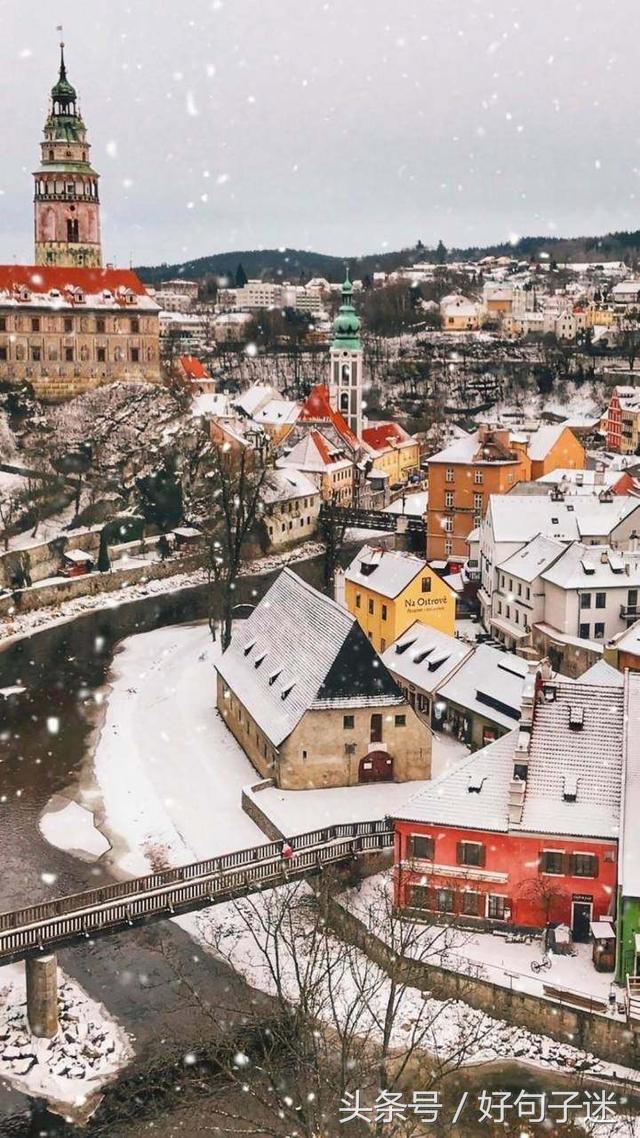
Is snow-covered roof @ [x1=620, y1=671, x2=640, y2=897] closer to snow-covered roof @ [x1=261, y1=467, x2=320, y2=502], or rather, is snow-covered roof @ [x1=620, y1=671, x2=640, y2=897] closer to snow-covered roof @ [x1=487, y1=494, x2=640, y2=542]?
snow-covered roof @ [x1=487, y1=494, x2=640, y2=542]

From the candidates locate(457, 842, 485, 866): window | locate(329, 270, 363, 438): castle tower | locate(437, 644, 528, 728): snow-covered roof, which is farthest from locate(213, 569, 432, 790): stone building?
locate(329, 270, 363, 438): castle tower

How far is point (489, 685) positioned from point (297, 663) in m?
5.24

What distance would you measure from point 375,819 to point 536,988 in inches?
254

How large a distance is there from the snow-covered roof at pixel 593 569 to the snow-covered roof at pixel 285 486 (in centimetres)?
2627

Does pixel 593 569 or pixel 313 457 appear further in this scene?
pixel 313 457

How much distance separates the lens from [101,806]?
100 ft

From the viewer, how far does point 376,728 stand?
97.0 feet

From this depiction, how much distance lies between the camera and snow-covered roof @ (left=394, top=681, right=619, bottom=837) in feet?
77.5

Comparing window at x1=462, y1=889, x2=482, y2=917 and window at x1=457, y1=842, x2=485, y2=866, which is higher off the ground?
window at x1=457, y1=842, x2=485, y2=866

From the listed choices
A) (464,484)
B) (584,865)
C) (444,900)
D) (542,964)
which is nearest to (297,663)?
(444,900)

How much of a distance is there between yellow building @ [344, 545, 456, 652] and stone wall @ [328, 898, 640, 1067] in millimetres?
14978

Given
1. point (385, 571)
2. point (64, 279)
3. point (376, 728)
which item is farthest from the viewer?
point (64, 279)

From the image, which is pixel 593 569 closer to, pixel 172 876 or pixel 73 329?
pixel 172 876

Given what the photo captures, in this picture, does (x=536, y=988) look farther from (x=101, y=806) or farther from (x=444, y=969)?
(x=101, y=806)
